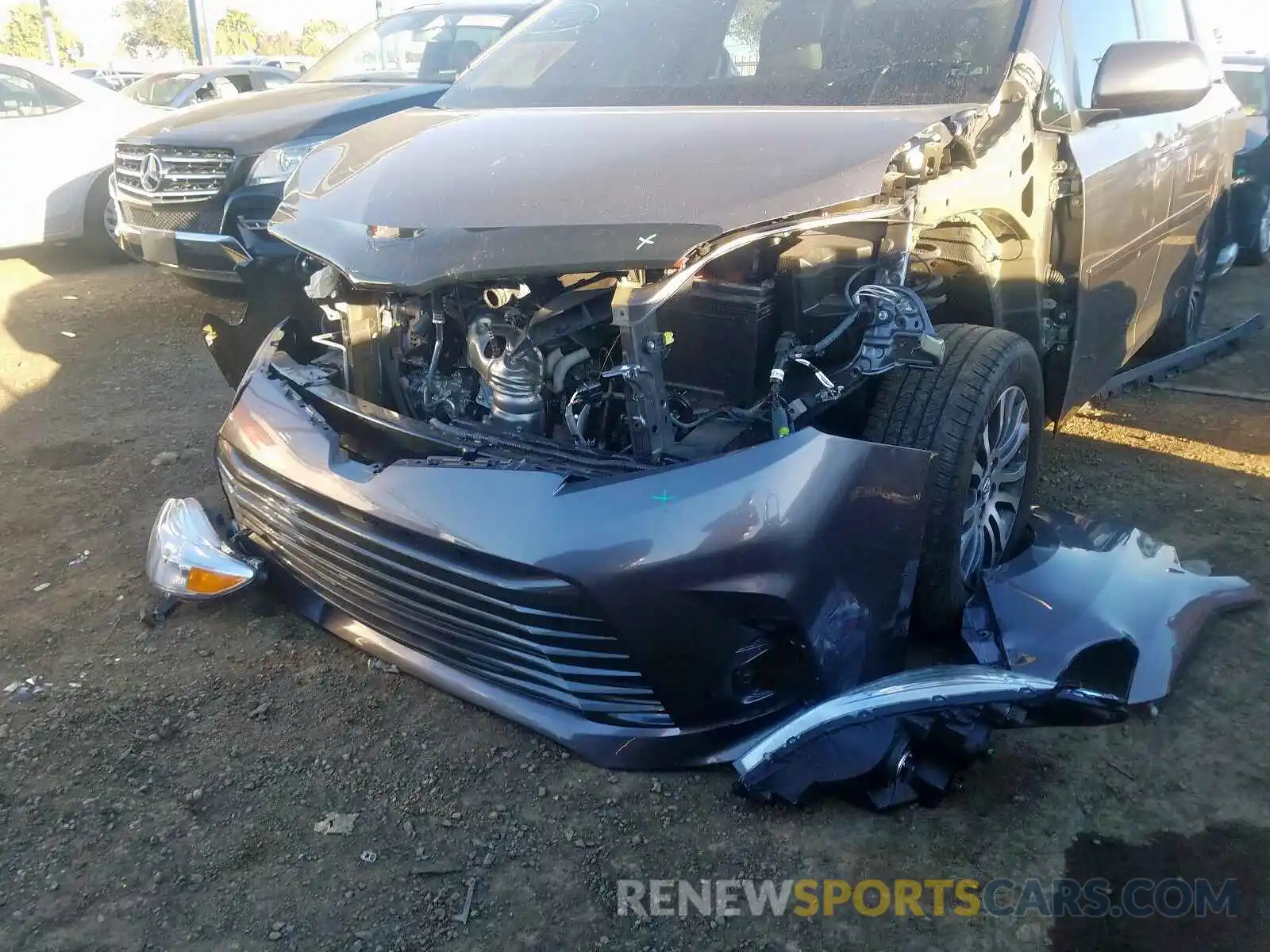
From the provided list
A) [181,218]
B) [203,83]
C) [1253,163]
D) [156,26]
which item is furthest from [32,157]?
[156,26]

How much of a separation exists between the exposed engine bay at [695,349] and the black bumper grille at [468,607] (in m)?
0.36

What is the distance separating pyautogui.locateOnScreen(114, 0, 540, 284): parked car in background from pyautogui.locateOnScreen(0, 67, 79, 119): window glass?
207 centimetres

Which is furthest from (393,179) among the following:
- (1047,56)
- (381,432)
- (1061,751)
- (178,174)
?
(178,174)

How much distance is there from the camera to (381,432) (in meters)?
2.66

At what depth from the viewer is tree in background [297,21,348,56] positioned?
187ft

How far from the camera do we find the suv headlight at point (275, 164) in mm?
5789

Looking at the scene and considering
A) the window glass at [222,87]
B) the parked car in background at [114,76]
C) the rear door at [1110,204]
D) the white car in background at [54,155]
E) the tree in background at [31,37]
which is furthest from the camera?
the tree in background at [31,37]

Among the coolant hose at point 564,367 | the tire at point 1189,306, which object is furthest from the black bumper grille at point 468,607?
the tire at point 1189,306

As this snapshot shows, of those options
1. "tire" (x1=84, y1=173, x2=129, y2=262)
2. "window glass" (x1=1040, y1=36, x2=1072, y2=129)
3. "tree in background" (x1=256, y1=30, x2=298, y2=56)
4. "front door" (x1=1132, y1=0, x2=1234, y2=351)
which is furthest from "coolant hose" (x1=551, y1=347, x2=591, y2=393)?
"tree in background" (x1=256, y1=30, x2=298, y2=56)

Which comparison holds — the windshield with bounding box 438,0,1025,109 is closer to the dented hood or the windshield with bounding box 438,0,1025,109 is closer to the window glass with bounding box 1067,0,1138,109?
the dented hood

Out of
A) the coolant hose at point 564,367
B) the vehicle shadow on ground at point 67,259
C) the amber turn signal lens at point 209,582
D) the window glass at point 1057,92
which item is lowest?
the vehicle shadow on ground at point 67,259

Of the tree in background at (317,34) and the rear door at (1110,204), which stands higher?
the rear door at (1110,204)

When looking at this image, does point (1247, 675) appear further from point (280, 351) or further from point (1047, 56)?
point (280, 351)

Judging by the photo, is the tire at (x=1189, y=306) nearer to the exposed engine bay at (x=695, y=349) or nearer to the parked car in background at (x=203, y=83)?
the exposed engine bay at (x=695, y=349)
